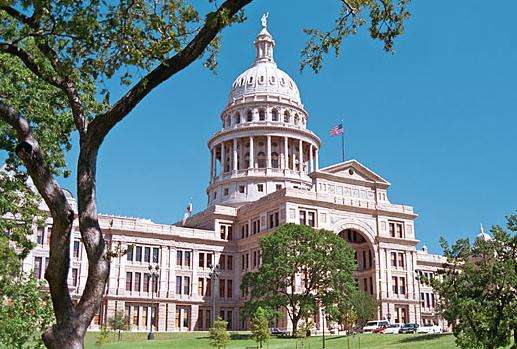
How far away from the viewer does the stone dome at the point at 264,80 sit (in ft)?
353

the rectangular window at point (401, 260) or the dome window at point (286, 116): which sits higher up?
the dome window at point (286, 116)

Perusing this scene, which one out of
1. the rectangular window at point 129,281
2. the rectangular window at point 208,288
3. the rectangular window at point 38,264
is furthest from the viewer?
the rectangular window at point 208,288

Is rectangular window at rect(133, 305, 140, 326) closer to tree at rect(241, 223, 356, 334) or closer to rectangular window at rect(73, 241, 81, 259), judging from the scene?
rectangular window at rect(73, 241, 81, 259)

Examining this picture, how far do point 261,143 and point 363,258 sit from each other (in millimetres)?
27048

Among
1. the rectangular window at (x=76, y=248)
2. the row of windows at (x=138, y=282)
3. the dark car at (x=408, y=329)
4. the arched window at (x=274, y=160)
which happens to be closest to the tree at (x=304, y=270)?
the dark car at (x=408, y=329)

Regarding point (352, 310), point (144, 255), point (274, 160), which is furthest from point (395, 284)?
point (144, 255)

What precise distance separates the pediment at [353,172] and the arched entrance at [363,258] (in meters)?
7.01

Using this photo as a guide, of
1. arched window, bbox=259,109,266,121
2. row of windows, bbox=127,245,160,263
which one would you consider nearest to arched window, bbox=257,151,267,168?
arched window, bbox=259,109,266,121

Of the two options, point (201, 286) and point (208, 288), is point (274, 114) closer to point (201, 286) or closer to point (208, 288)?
point (208, 288)

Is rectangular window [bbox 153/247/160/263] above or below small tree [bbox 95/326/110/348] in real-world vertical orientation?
above

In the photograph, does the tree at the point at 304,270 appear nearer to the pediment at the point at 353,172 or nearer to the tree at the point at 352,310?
the tree at the point at 352,310

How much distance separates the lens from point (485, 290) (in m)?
31.1

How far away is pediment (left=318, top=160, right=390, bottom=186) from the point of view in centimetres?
8244

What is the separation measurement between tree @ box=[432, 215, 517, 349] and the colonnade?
65.9 metres
